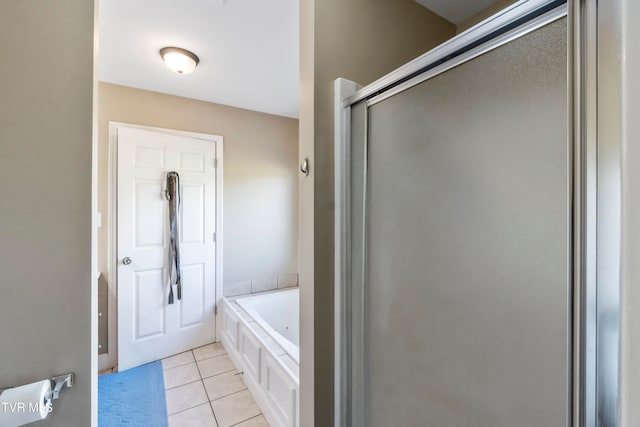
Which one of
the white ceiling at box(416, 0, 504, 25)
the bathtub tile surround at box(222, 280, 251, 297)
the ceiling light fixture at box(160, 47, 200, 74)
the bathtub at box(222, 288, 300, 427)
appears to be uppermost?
the white ceiling at box(416, 0, 504, 25)

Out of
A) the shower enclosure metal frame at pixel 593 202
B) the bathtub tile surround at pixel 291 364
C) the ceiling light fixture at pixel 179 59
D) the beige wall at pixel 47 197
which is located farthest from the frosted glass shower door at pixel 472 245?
the ceiling light fixture at pixel 179 59

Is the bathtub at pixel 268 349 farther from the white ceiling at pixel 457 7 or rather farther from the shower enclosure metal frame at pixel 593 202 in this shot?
the white ceiling at pixel 457 7

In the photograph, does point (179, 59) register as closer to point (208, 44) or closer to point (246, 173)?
point (208, 44)

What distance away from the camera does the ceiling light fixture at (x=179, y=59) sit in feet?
6.07

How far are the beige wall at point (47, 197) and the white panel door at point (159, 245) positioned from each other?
71.0 inches

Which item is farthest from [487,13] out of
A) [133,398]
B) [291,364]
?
[133,398]

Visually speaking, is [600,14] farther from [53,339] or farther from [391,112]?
[53,339]

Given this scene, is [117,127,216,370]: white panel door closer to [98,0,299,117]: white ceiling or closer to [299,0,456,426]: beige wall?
[98,0,299,117]: white ceiling

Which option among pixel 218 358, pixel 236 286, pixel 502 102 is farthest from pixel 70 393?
pixel 236 286

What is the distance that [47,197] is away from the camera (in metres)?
0.75

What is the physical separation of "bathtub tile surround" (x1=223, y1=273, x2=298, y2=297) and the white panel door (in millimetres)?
184

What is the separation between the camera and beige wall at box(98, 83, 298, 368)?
2.43 meters

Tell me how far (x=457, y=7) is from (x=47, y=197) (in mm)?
2066

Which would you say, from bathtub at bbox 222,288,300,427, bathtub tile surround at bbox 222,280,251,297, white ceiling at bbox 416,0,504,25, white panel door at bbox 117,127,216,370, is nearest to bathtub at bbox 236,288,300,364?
bathtub at bbox 222,288,300,427
